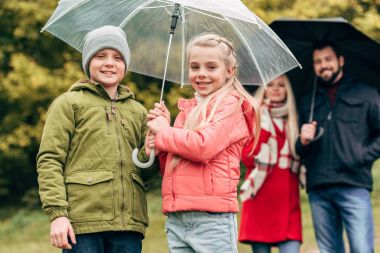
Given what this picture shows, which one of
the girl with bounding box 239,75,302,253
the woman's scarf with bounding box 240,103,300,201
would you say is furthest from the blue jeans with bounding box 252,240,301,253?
the woman's scarf with bounding box 240,103,300,201

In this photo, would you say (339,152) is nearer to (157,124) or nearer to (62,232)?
(157,124)

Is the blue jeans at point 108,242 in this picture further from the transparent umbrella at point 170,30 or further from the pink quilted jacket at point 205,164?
the transparent umbrella at point 170,30

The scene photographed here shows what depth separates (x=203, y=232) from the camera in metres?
4.25

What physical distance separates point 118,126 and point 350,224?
252 centimetres

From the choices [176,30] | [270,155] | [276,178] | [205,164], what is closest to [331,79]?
[270,155]

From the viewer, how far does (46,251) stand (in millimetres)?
9648

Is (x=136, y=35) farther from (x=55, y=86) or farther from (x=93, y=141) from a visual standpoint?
(x=55, y=86)

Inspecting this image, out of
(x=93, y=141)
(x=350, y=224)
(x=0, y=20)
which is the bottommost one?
(x=350, y=224)

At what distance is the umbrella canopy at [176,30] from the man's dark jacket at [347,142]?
1390 millimetres

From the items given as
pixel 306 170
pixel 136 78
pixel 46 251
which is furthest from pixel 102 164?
pixel 136 78

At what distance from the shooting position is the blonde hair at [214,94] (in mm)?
4348

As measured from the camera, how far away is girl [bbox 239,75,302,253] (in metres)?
6.30

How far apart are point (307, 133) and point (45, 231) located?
267 inches

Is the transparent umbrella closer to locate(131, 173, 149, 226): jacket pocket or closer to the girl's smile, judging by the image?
the girl's smile
